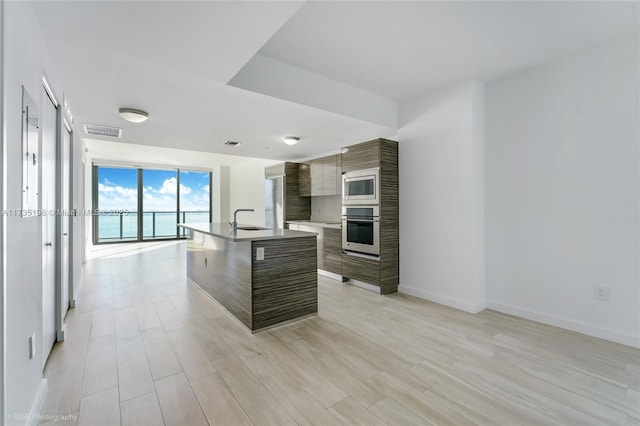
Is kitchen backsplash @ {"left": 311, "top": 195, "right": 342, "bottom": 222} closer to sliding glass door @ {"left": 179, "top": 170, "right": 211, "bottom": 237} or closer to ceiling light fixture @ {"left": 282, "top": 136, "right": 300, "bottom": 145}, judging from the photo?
ceiling light fixture @ {"left": 282, "top": 136, "right": 300, "bottom": 145}

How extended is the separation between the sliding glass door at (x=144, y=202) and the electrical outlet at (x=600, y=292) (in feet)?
32.7

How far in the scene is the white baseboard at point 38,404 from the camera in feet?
4.97

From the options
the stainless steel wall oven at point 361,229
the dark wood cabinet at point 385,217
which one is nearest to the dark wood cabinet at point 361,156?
the dark wood cabinet at point 385,217

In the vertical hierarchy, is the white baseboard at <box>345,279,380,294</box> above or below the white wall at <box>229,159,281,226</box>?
below

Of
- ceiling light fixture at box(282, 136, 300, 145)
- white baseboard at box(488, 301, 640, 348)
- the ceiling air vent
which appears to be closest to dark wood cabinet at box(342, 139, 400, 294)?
ceiling light fixture at box(282, 136, 300, 145)

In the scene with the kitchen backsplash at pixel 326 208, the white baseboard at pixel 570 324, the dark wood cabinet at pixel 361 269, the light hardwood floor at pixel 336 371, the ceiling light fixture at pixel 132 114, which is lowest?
the light hardwood floor at pixel 336 371

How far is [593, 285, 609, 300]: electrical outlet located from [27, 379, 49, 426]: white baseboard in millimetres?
Answer: 4250

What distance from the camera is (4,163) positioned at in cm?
122

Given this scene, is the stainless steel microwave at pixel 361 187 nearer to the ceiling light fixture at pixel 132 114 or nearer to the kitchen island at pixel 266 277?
the kitchen island at pixel 266 277

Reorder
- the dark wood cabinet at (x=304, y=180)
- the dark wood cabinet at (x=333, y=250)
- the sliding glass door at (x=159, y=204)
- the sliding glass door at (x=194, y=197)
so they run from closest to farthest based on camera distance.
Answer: the dark wood cabinet at (x=333, y=250) < the dark wood cabinet at (x=304, y=180) < the sliding glass door at (x=159, y=204) < the sliding glass door at (x=194, y=197)

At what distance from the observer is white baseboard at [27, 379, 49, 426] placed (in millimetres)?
1516

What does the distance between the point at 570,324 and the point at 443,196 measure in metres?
1.76

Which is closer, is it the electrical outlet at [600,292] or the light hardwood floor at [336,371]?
the light hardwood floor at [336,371]

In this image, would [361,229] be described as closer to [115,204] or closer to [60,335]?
[60,335]
